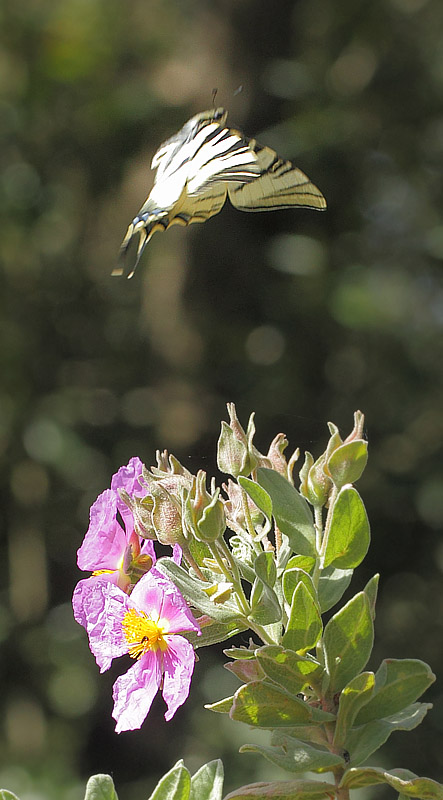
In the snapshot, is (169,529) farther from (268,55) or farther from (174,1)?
(174,1)

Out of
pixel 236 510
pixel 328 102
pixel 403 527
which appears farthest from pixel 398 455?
pixel 236 510

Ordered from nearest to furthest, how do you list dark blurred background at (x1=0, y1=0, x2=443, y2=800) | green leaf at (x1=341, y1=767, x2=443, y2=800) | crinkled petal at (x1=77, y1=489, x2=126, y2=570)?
green leaf at (x1=341, y1=767, x2=443, y2=800) < crinkled petal at (x1=77, y1=489, x2=126, y2=570) < dark blurred background at (x1=0, y1=0, x2=443, y2=800)

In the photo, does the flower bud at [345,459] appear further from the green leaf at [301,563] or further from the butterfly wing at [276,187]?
→ the butterfly wing at [276,187]

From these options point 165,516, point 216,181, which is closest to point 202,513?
point 165,516

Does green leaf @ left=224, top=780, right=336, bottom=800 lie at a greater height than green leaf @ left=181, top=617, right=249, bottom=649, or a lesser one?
lesser

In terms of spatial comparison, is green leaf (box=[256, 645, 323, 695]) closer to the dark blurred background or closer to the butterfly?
the butterfly

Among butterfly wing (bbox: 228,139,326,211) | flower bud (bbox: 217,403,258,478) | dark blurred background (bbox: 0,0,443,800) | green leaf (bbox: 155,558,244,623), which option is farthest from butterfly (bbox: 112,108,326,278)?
dark blurred background (bbox: 0,0,443,800)

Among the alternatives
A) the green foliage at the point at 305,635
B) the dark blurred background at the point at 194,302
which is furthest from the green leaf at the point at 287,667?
the dark blurred background at the point at 194,302

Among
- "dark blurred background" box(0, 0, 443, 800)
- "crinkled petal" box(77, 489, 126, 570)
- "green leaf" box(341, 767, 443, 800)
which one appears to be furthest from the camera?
"dark blurred background" box(0, 0, 443, 800)
